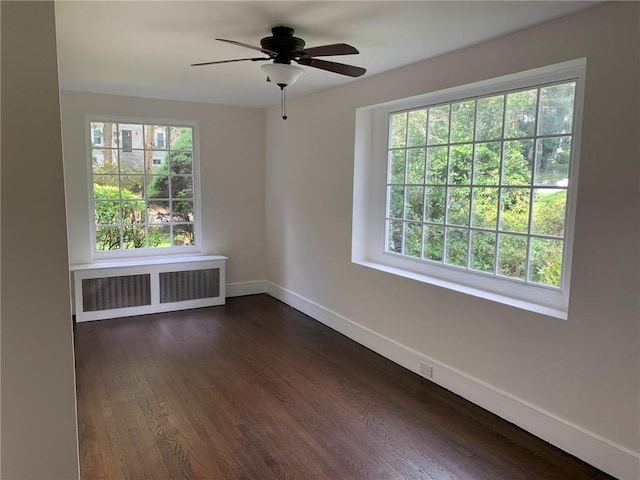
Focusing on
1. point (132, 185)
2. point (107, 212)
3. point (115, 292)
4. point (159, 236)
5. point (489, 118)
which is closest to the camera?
point (489, 118)

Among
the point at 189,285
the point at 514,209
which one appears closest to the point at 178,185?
the point at 189,285

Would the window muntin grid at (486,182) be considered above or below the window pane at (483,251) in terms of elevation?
above

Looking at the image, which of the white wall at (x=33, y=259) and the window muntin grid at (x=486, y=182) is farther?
the window muntin grid at (x=486, y=182)

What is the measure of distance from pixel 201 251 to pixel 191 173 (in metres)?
0.94

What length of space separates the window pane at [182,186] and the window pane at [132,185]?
350 mm

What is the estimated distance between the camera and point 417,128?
11.7 ft

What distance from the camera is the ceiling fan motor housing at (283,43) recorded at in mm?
2557

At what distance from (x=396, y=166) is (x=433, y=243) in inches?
29.7

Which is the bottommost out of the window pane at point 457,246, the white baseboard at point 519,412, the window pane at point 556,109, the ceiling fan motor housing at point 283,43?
the white baseboard at point 519,412

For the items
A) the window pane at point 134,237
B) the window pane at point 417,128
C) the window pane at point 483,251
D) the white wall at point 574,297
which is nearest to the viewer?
the white wall at point 574,297

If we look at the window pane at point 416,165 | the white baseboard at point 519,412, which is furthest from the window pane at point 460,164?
the white baseboard at point 519,412

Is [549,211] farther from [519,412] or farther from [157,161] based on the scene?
[157,161]

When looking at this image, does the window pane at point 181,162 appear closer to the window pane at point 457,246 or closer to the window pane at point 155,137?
the window pane at point 155,137

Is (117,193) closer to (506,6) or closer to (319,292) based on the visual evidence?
(319,292)
